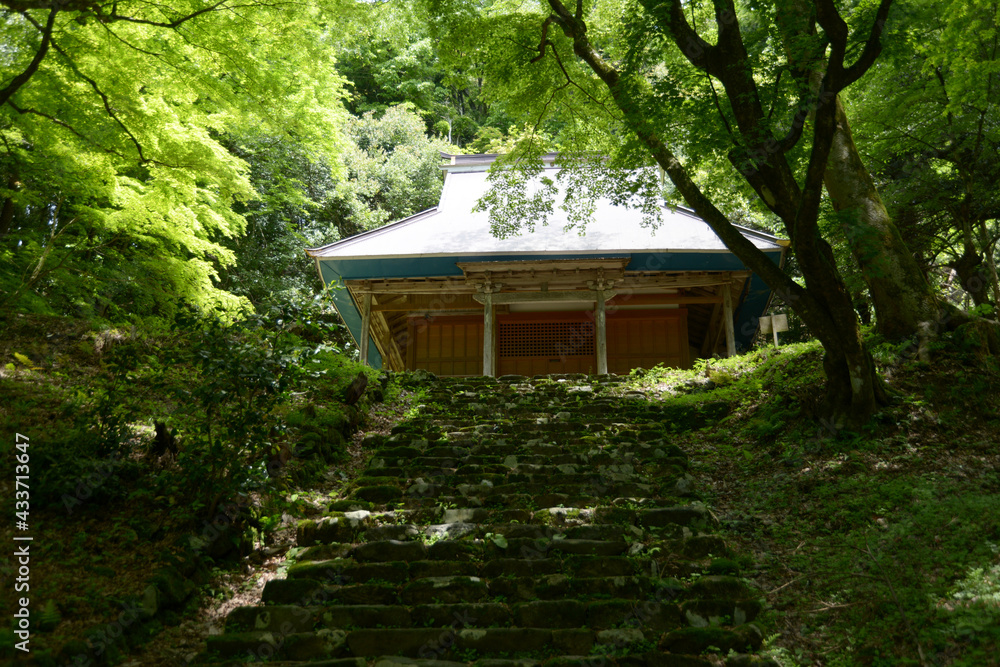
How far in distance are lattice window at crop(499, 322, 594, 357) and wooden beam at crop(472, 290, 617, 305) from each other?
1727 millimetres


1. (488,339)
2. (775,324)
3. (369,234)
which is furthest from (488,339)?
(775,324)

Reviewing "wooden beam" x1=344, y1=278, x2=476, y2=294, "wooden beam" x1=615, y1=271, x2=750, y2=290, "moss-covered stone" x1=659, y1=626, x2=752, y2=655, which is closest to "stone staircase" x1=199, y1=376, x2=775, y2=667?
"moss-covered stone" x1=659, y1=626, x2=752, y2=655

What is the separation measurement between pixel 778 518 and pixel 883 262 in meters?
4.28

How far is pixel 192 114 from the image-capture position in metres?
7.84

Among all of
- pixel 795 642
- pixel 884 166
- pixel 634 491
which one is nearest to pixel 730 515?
pixel 634 491

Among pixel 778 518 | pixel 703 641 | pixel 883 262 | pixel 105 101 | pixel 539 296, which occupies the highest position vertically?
pixel 105 101

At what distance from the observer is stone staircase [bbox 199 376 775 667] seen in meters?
4.01

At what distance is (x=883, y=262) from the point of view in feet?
26.4

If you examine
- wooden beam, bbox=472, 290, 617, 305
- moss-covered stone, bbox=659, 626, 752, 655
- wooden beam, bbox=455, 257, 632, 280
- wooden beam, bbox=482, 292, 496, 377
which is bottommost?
moss-covered stone, bbox=659, 626, 752, 655

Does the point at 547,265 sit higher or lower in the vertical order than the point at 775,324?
higher

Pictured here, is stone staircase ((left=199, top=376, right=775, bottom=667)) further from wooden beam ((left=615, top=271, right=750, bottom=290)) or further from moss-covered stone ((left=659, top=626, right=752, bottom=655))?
wooden beam ((left=615, top=271, right=750, bottom=290))

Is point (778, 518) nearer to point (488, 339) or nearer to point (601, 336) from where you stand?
point (601, 336)

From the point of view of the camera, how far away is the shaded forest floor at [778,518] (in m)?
3.86

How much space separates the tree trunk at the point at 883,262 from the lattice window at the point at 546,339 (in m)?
7.36
